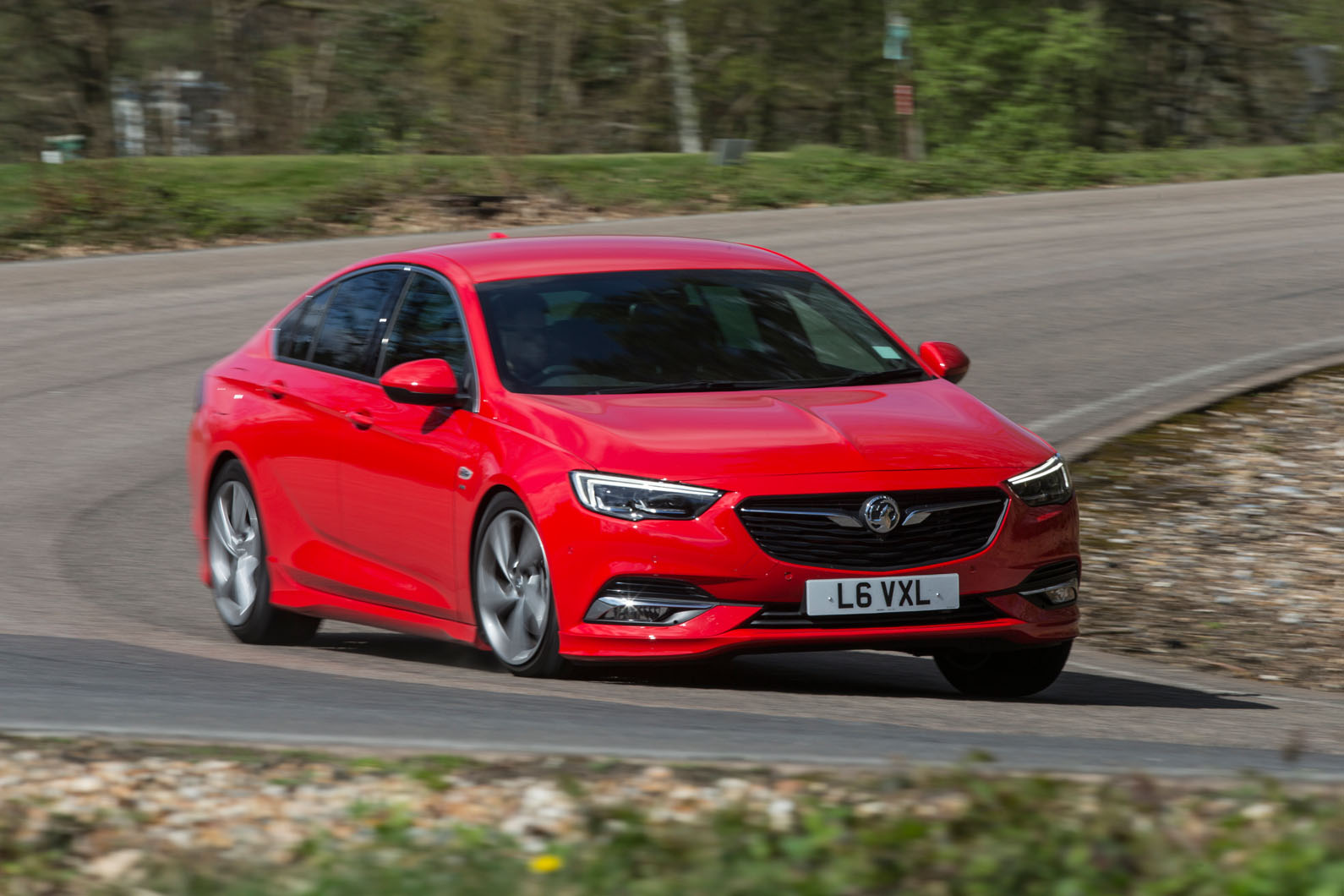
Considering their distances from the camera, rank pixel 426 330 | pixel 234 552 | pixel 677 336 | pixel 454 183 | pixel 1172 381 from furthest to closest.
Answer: pixel 454 183 → pixel 1172 381 → pixel 234 552 → pixel 426 330 → pixel 677 336

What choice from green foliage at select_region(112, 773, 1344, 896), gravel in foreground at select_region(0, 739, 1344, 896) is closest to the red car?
gravel in foreground at select_region(0, 739, 1344, 896)

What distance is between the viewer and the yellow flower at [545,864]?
149 inches

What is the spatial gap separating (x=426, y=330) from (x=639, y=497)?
1.69 m

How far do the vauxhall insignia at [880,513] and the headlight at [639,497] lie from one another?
473 millimetres

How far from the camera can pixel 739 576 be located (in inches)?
249

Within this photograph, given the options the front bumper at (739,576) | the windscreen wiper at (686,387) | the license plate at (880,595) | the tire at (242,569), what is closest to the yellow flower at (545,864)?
the front bumper at (739,576)

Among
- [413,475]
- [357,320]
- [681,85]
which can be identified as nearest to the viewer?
[413,475]

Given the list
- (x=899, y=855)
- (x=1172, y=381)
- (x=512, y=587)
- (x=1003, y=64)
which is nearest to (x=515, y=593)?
(x=512, y=587)

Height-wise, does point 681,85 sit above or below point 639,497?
above

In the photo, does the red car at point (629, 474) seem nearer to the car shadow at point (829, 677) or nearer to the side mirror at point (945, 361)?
the side mirror at point (945, 361)

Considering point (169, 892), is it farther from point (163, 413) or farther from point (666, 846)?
point (163, 413)

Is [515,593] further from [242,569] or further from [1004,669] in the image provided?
[242,569]

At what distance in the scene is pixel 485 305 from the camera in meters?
7.47

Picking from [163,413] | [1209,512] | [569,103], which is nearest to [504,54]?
[569,103]
